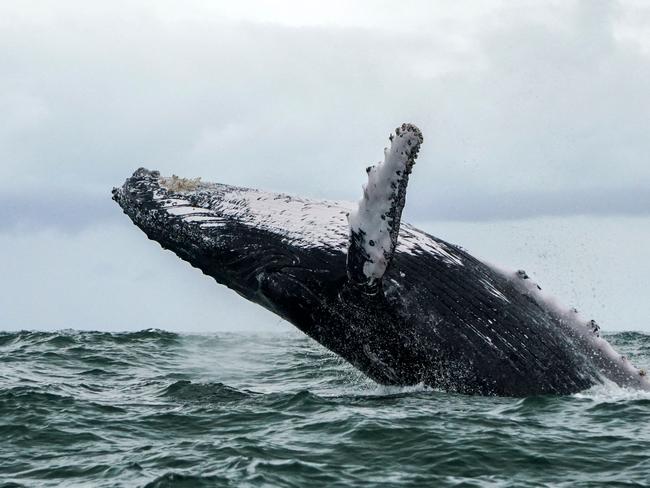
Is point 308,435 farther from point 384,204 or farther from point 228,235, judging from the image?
point 228,235

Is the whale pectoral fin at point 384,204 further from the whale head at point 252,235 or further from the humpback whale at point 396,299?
the whale head at point 252,235

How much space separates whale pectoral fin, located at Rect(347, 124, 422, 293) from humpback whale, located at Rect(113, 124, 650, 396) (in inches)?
20.4

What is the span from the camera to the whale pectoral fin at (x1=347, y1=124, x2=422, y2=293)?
9.34 meters

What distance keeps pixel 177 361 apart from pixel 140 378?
3.11 m

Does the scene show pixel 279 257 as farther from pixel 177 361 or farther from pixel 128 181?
pixel 177 361

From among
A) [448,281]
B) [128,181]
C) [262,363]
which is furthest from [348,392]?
[262,363]

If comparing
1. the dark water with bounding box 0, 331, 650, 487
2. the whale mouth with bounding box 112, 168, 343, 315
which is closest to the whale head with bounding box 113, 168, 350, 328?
the whale mouth with bounding box 112, 168, 343, 315

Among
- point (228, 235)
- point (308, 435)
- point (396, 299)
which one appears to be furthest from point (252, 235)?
point (308, 435)

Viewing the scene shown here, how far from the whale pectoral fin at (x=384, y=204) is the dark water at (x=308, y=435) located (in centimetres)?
187

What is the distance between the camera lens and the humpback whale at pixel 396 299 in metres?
10.6

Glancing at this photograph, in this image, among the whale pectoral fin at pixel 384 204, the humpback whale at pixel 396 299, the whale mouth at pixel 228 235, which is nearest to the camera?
the whale pectoral fin at pixel 384 204

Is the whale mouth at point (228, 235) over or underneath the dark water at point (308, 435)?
over

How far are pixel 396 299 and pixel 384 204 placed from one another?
1.53 metres

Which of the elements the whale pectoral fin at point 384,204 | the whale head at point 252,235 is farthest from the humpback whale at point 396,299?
the whale pectoral fin at point 384,204
